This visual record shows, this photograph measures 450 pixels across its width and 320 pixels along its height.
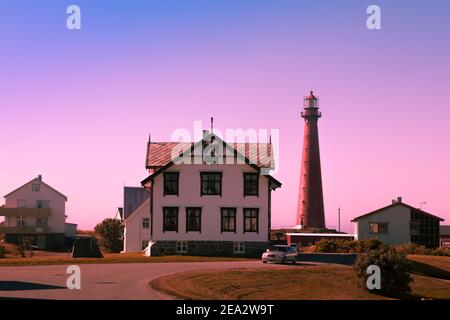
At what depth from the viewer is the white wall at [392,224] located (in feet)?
263

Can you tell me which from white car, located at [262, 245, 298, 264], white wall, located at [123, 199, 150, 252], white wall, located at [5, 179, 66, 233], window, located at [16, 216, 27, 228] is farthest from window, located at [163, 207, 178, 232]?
window, located at [16, 216, 27, 228]

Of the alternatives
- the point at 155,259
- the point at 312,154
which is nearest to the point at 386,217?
the point at 312,154

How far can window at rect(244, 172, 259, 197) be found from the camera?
2183 inches

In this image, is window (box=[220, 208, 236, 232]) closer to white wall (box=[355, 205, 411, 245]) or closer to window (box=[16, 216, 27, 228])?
white wall (box=[355, 205, 411, 245])

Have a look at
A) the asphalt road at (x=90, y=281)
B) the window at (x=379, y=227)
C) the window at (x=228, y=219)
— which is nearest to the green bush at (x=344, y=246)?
the window at (x=228, y=219)

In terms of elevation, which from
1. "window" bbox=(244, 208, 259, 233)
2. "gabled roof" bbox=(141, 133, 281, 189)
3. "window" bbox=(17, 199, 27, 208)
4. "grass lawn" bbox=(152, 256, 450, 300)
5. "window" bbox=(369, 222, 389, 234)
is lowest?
"grass lawn" bbox=(152, 256, 450, 300)

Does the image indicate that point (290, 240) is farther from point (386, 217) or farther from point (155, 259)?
point (155, 259)

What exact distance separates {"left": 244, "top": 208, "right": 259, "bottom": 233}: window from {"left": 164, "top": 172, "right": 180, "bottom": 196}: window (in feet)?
19.3

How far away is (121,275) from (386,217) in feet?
167

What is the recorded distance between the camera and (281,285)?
35031mm

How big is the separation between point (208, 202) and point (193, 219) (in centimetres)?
181

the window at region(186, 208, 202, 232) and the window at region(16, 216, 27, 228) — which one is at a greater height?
the window at region(186, 208, 202, 232)

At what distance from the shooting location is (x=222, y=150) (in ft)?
182
